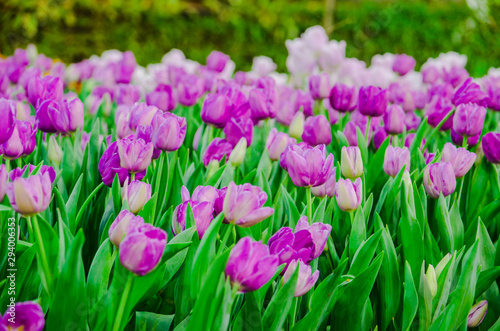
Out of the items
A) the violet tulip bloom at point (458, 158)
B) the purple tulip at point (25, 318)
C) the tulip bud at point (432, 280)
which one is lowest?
the purple tulip at point (25, 318)

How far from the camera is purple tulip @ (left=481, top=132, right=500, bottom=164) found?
131 cm

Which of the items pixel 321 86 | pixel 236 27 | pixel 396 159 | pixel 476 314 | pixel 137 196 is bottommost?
pixel 476 314

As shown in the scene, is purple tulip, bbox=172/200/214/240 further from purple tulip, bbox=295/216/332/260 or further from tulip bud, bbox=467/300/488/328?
tulip bud, bbox=467/300/488/328

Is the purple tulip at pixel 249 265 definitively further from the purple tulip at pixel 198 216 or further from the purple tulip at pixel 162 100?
the purple tulip at pixel 162 100

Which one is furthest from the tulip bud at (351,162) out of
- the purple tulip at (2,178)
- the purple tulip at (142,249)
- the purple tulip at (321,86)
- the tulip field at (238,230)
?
the purple tulip at (321,86)

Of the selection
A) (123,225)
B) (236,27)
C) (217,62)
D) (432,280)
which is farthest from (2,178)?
(236,27)

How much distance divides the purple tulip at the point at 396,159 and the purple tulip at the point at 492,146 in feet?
0.84

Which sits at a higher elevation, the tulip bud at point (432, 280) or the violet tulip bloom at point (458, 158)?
the violet tulip bloom at point (458, 158)

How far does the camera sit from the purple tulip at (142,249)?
0.70m

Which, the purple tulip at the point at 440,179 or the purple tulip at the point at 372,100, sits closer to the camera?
the purple tulip at the point at 440,179

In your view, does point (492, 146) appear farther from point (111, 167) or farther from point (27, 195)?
point (27, 195)

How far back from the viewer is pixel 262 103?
1569 mm

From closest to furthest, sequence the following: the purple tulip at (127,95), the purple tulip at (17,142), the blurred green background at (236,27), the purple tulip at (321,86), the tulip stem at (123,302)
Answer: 1. the tulip stem at (123,302)
2. the purple tulip at (17,142)
3. the purple tulip at (321,86)
4. the purple tulip at (127,95)
5. the blurred green background at (236,27)

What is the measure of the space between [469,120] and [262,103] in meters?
0.58
